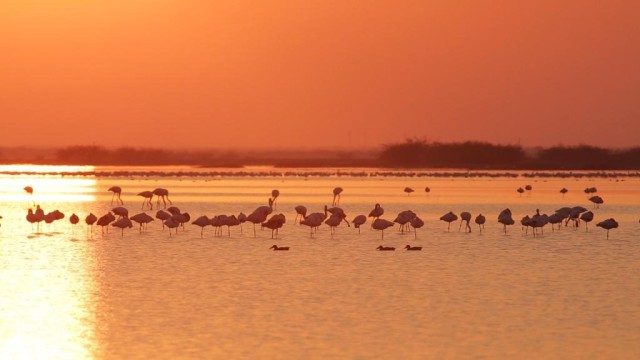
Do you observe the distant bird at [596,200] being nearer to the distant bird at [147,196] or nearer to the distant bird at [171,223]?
the distant bird at [147,196]

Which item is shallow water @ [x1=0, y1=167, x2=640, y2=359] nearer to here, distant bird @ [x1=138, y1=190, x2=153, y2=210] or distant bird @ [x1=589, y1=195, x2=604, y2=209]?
distant bird @ [x1=589, y1=195, x2=604, y2=209]

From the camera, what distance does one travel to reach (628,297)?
1717cm

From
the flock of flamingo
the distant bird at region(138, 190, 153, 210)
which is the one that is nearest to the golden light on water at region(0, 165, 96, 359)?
the flock of flamingo

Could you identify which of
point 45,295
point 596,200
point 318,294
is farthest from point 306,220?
point 596,200

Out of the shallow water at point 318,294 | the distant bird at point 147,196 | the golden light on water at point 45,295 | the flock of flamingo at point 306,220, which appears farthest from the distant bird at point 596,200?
the golden light on water at point 45,295

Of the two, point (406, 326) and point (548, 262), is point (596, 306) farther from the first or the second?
point (548, 262)

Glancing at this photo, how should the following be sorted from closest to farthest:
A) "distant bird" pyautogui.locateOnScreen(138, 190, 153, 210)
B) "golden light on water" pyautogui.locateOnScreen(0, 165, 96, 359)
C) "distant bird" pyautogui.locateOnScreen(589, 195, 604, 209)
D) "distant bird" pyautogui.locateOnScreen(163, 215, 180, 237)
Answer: "golden light on water" pyautogui.locateOnScreen(0, 165, 96, 359) < "distant bird" pyautogui.locateOnScreen(163, 215, 180, 237) < "distant bird" pyautogui.locateOnScreen(589, 195, 604, 209) < "distant bird" pyautogui.locateOnScreen(138, 190, 153, 210)

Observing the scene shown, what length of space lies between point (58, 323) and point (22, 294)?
306cm

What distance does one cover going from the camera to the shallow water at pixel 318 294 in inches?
524

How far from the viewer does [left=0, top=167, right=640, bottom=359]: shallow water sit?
43.7 ft

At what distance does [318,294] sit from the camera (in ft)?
57.4

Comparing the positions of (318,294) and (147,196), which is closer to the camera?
(318,294)

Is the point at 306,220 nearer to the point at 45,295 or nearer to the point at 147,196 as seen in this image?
the point at 45,295

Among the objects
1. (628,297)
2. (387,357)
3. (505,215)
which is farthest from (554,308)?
(505,215)
